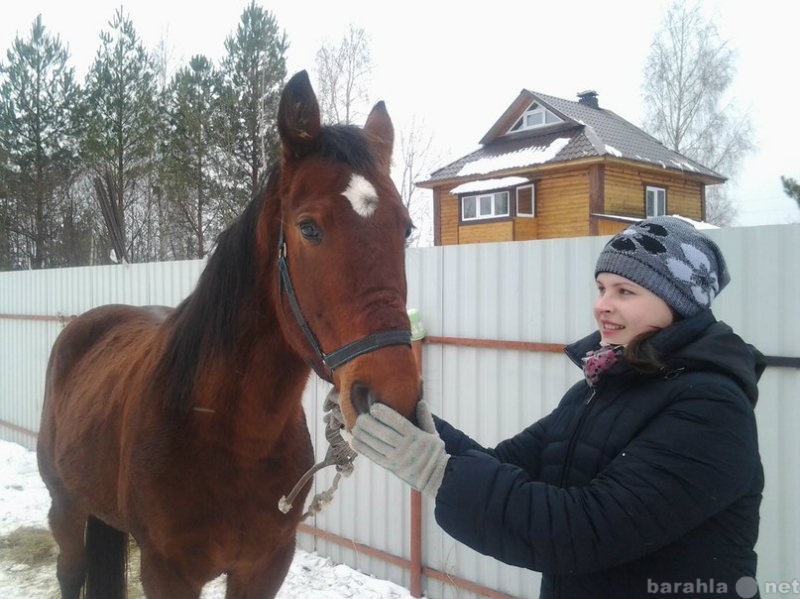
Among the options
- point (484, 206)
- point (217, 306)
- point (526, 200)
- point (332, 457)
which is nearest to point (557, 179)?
point (526, 200)

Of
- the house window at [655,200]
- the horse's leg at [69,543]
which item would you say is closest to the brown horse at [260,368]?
the horse's leg at [69,543]

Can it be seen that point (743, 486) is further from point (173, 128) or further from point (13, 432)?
point (173, 128)

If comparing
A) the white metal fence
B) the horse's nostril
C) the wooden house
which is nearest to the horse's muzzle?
the horse's nostril

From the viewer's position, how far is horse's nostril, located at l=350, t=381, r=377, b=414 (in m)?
1.26

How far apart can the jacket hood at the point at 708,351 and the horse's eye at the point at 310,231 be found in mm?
861

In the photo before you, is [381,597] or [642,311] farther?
[381,597]

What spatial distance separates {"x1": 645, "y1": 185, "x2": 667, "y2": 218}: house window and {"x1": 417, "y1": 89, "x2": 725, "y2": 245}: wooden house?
3 cm

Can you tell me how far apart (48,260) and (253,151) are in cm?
1077

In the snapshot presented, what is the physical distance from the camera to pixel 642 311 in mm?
1194

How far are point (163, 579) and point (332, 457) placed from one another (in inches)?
31.3

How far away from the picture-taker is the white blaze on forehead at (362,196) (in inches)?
56.6

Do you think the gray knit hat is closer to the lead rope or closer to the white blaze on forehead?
the white blaze on forehead

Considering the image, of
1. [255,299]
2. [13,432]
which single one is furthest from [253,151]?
[255,299]

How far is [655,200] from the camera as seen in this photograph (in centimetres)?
1838
